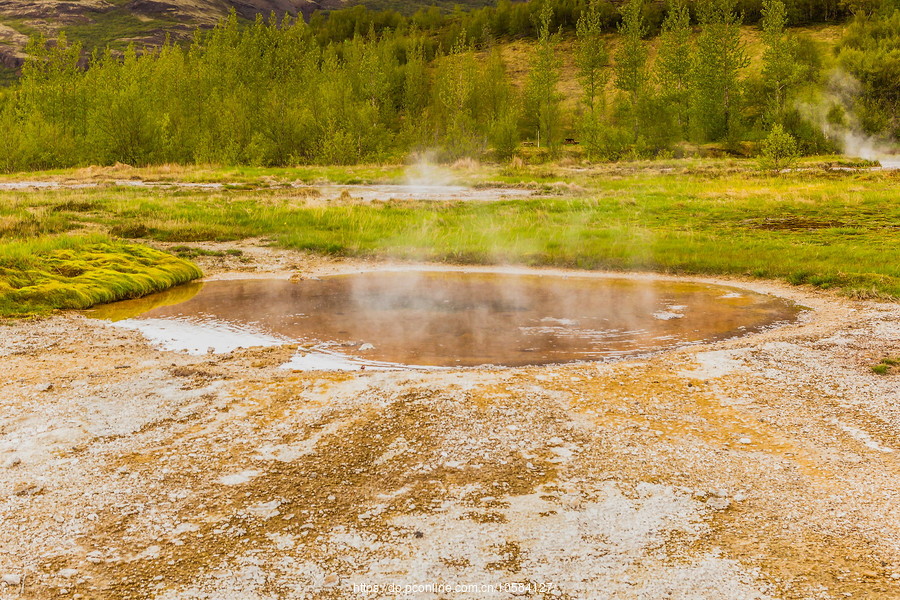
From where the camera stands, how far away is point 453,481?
5719mm

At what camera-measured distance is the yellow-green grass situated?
13.0 metres

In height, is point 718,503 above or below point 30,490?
below

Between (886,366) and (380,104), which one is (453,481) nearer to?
(886,366)

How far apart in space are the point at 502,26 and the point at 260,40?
7378cm

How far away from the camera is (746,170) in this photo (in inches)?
1767

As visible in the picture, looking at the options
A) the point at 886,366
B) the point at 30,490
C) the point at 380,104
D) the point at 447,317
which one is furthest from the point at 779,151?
the point at 380,104

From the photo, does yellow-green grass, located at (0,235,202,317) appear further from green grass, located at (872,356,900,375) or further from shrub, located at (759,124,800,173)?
shrub, located at (759,124,800,173)

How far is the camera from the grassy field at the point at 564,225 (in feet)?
57.5

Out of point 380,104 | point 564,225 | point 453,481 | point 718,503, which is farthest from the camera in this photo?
point 380,104

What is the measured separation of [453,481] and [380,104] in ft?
262

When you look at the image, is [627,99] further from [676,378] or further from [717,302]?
[676,378]

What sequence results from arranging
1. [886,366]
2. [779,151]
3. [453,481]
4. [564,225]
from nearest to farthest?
[453,481] → [886,366] → [564,225] → [779,151]

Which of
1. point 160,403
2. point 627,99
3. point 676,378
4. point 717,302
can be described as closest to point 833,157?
point 627,99

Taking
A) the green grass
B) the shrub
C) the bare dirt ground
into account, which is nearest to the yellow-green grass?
the bare dirt ground
